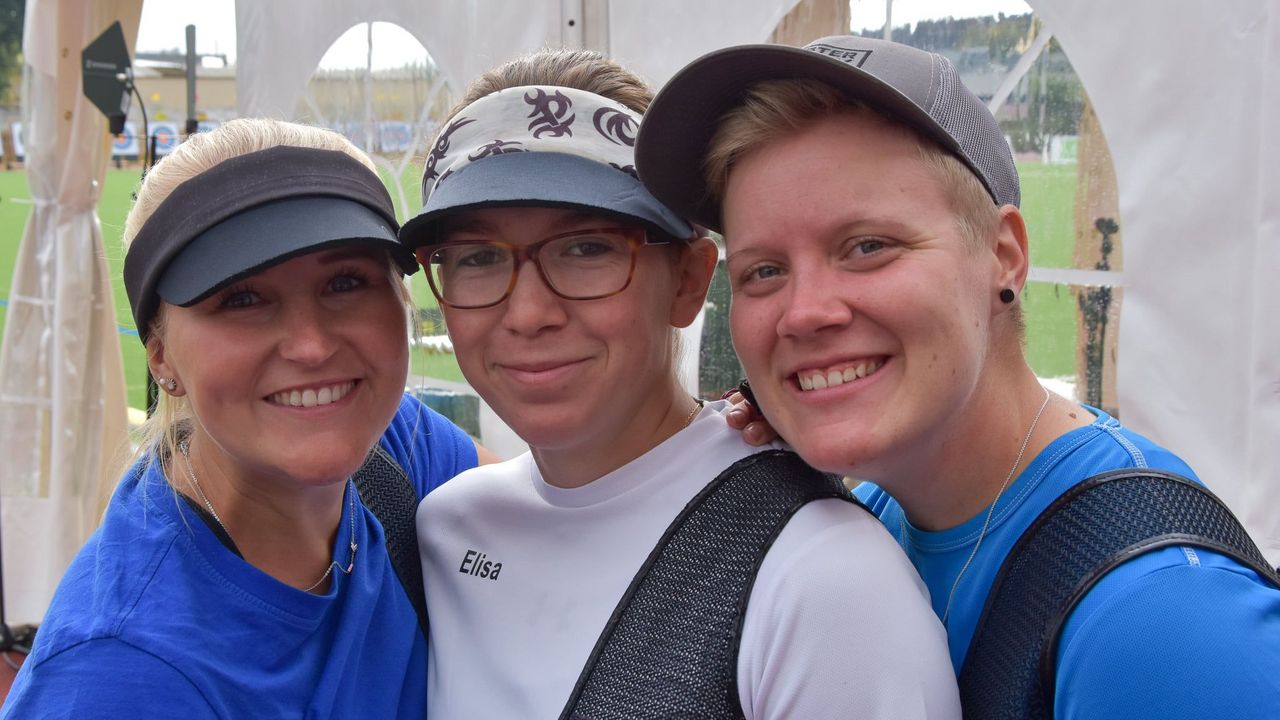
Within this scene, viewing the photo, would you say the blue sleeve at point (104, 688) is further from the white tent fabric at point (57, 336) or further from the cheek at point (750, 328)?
the white tent fabric at point (57, 336)

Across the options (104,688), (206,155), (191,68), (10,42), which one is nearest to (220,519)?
(104,688)

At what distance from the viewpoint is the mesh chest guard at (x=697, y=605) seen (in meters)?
1.24

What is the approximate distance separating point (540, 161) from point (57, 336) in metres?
4.39

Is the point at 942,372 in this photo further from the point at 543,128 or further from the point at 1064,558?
the point at 543,128

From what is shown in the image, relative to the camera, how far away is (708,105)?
139 cm

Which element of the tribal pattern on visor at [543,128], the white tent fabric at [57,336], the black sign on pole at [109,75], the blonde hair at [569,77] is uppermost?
the black sign on pole at [109,75]

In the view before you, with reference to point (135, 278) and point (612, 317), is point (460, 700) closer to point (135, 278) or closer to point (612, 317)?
point (612, 317)

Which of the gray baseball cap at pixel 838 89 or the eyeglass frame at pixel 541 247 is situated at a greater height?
the gray baseball cap at pixel 838 89

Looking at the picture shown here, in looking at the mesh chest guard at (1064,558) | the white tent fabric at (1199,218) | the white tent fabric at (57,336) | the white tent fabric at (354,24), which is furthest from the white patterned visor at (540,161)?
the white tent fabric at (57,336)

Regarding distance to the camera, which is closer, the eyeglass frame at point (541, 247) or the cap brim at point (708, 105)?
the cap brim at point (708, 105)

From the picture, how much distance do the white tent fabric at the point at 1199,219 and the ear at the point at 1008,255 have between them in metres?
0.73

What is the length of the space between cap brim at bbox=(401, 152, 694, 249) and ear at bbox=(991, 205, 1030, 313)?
46cm

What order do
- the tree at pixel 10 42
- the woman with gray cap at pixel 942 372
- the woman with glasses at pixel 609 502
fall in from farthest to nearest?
the tree at pixel 10 42 < the woman with glasses at pixel 609 502 < the woman with gray cap at pixel 942 372

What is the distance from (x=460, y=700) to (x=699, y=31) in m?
1.88
